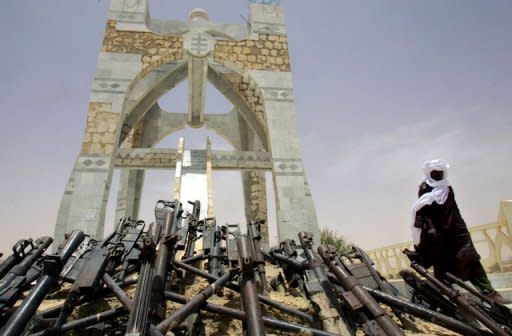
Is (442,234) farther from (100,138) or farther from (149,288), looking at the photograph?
(100,138)

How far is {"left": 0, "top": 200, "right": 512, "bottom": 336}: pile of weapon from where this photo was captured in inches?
56.6

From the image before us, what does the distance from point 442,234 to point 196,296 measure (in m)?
2.38

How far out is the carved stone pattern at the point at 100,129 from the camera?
6.18 meters

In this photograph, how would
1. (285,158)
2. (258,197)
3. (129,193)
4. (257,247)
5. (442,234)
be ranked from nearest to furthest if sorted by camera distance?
(257,247) < (442,234) < (285,158) < (129,193) < (258,197)

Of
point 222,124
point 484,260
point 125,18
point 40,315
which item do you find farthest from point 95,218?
point 484,260

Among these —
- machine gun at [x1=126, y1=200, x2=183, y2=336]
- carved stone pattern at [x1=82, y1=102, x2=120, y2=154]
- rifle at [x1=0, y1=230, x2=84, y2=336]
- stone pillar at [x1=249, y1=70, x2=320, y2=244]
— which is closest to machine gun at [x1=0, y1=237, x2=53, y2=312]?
rifle at [x1=0, y1=230, x2=84, y2=336]

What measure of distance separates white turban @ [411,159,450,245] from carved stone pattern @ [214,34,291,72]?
5.67 metres

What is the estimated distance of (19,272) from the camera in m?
1.95

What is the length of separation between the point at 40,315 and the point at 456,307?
2758mm

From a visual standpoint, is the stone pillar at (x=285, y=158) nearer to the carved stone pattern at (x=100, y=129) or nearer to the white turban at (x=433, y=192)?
the white turban at (x=433, y=192)

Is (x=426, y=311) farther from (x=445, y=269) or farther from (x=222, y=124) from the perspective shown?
(x=222, y=124)

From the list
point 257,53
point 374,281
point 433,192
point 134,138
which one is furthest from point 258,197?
point 374,281

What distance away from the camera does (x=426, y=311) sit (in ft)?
5.87

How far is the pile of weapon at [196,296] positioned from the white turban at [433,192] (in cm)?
61
